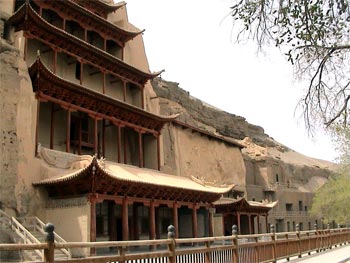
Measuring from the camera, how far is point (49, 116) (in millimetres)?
22344

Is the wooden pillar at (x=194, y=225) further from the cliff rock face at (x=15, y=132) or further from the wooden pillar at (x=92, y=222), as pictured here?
the cliff rock face at (x=15, y=132)

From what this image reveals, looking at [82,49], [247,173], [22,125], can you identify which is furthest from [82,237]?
[247,173]

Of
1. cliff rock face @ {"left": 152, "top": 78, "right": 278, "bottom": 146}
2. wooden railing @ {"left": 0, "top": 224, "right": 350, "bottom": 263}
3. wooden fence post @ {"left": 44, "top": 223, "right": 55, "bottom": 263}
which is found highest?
cliff rock face @ {"left": 152, "top": 78, "right": 278, "bottom": 146}

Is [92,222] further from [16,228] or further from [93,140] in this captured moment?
[93,140]

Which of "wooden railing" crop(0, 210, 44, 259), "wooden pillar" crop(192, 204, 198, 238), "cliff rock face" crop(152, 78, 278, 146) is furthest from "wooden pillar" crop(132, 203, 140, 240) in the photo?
"cliff rock face" crop(152, 78, 278, 146)

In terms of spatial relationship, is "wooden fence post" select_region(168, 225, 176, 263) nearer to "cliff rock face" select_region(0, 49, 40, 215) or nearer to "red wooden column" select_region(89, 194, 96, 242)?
"red wooden column" select_region(89, 194, 96, 242)

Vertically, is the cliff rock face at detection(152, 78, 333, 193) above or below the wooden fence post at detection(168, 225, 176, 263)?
above

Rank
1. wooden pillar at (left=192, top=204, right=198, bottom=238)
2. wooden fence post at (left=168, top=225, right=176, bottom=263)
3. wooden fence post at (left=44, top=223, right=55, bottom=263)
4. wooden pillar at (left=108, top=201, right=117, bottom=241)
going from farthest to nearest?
wooden pillar at (left=192, top=204, right=198, bottom=238) < wooden pillar at (left=108, top=201, right=117, bottom=241) < wooden fence post at (left=168, top=225, right=176, bottom=263) < wooden fence post at (left=44, top=223, right=55, bottom=263)

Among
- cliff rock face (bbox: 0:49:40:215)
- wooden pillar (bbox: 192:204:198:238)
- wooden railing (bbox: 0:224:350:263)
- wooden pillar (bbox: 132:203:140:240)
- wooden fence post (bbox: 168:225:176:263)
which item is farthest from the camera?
wooden pillar (bbox: 192:204:198:238)

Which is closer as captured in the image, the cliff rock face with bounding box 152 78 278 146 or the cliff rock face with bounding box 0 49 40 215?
the cliff rock face with bounding box 0 49 40 215

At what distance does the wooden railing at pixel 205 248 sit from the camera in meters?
7.22

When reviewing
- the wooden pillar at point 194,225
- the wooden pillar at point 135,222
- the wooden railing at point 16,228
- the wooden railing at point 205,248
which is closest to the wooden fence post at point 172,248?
the wooden railing at point 205,248

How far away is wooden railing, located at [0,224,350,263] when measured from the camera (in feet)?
23.7

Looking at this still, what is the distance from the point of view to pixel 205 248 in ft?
36.3
